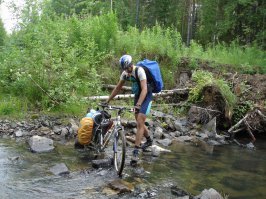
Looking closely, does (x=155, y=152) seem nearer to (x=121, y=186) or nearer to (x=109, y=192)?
(x=121, y=186)

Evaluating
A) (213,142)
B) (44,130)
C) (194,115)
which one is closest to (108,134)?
(44,130)

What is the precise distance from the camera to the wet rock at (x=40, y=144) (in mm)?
8827

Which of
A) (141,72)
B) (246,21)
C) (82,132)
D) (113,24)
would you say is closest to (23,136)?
(82,132)

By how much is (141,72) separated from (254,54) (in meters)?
14.5

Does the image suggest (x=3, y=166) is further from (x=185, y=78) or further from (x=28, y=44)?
(x=185, y=78)

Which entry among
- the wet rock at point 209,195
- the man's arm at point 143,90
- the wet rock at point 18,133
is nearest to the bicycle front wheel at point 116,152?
the man's arm at point 143,90

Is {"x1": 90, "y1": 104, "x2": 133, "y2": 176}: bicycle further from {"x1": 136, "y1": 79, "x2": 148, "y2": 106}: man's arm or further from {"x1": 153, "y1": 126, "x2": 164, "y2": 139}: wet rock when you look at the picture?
{"x1": 153, "y1": 126, "x2": 164, "y2": 139}: wet rock

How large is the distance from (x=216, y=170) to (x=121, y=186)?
3.31 m

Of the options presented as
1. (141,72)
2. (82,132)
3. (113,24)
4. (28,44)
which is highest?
(113,24)

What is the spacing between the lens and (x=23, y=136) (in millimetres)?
9945

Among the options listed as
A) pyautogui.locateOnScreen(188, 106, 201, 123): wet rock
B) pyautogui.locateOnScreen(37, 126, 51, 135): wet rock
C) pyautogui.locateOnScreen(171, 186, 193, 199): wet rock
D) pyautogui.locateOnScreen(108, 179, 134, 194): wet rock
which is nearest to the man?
pyautogui.locateOnScreen(108, 179, 134, 194): wet rock

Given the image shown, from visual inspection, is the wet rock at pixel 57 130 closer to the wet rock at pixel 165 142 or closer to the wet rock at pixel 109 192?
the wet rock at pixel 165 142

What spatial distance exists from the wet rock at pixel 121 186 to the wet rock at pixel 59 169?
1225mm

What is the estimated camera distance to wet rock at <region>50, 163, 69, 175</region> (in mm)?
7287
